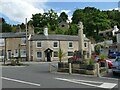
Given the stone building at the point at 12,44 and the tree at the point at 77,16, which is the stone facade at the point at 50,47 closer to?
the stone building at the point at 12,44

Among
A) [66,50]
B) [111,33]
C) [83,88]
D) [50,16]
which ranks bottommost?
[83,88]

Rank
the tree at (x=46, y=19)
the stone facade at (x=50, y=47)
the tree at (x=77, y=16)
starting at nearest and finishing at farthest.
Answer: the stone facade at (x=50, y=47) → the tree at (x=46, y=19) → the tree at (x=77, y=16)

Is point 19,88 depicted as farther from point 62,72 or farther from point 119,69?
point 62,72

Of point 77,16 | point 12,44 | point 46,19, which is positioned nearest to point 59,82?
point 12,44

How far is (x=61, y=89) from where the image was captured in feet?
47.8

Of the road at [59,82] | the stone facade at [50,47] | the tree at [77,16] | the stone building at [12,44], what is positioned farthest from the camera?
the tree at [77,16]

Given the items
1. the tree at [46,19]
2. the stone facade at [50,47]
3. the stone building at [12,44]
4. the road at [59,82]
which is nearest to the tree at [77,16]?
the tree at [46,19]

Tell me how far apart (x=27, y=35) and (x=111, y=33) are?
102 feet

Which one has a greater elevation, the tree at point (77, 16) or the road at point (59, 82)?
the tree at point (77, 16)

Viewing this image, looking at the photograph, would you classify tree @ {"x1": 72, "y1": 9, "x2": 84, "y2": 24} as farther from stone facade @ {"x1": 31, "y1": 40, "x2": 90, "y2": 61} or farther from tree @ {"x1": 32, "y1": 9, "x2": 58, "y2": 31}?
→ stone facade @ {"x1": 31, "y1": 40, "x2": 90, "y2": 61}

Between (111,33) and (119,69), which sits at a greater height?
(111,33)

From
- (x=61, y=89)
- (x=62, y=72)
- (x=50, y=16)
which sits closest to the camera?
(x=61, y=89)

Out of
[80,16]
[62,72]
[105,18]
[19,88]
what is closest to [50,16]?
[80,16]

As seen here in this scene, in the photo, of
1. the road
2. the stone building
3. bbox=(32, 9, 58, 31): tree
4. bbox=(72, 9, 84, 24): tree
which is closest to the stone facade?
the stone building
